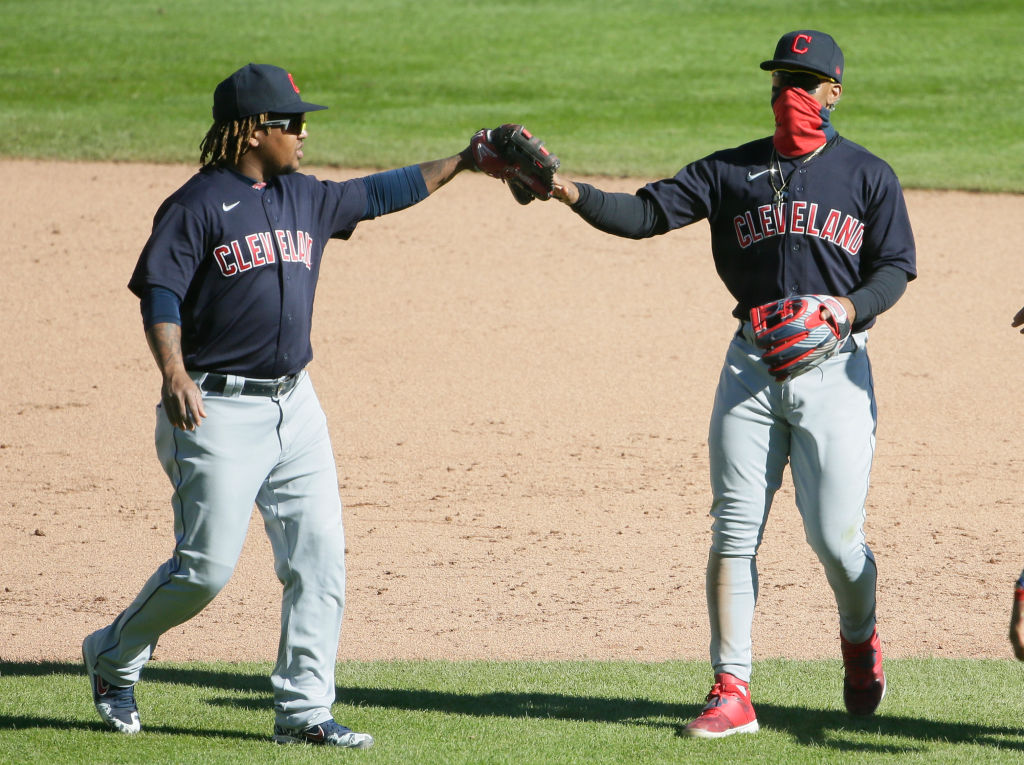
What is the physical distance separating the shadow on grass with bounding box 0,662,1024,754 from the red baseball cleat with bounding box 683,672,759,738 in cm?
11

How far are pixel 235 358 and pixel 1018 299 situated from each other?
8376 mm

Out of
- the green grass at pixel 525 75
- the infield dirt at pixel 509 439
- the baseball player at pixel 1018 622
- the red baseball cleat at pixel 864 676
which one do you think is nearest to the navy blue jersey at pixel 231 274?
the infield dirt at pixel 509 439

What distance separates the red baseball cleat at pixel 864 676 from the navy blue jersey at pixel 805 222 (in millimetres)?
1012

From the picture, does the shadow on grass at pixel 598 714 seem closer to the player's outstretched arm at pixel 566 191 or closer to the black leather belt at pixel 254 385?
the black leather belt at pixel 254 385

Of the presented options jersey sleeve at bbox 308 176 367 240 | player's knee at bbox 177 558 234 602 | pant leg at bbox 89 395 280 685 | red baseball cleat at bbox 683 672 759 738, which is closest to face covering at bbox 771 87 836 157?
jersey sleeve at bbox 308 176 367 240

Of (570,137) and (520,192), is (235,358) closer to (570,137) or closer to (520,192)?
(520,192)

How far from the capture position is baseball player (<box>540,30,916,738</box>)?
4074mm

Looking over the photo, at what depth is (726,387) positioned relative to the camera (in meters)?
4.18

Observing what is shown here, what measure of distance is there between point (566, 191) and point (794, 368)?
35.9 inches

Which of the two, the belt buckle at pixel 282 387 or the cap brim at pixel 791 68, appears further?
the cap brim at pixel 791 68

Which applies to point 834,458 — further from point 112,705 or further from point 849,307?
point 112,705

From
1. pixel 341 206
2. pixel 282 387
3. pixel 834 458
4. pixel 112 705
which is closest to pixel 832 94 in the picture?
pixel 834 458

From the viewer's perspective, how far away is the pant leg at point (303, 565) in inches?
155

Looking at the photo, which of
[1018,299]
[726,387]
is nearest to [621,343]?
[1018,299]
